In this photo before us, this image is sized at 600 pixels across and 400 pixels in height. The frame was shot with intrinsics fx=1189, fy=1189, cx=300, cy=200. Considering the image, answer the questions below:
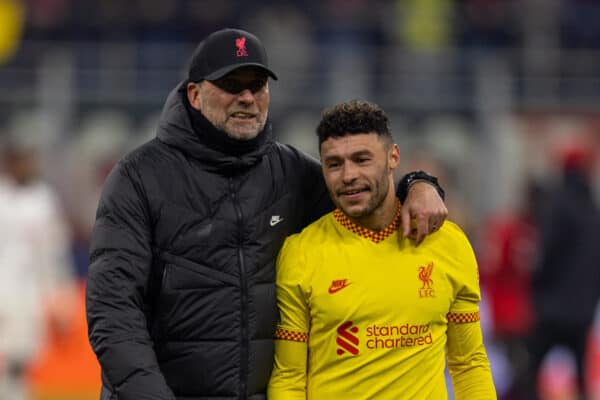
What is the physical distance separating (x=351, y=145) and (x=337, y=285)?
42 centimetres

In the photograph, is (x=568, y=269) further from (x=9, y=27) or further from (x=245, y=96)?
(x=9, y=27)

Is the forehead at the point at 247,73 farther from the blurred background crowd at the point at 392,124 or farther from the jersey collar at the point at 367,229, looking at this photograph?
the blurred background crowd at the point at 392,124

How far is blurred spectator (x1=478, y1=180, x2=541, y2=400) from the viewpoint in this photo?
852cm

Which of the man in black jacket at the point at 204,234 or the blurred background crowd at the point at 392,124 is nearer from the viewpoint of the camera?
the man in black jacket at the point at 204,234

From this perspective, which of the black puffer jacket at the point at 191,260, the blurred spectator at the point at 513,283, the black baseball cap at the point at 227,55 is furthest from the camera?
the blurred spectator at the point at 513,283

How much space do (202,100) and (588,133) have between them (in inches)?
398

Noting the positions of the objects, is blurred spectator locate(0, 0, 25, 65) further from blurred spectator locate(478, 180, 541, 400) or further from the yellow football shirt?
the yellow football shirt

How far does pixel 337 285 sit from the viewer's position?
352cm

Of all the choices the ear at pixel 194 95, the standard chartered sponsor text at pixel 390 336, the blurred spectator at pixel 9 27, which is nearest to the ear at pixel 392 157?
the standard chartered sponsor text at pixel 390 336

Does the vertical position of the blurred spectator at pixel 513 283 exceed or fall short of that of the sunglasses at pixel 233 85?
it falls short

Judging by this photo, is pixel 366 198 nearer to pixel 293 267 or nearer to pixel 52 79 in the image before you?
pixel 293 267

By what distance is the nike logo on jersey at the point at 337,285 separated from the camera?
3.51m

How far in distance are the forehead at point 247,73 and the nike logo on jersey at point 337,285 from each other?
0.65 m

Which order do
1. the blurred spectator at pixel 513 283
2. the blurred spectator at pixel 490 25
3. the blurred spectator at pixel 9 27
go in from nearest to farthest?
1. the blurred spectator at pixel 513 283
2. the blurred spectator at pixel 9 27
3. the blurred spectator at pixel 490 25
